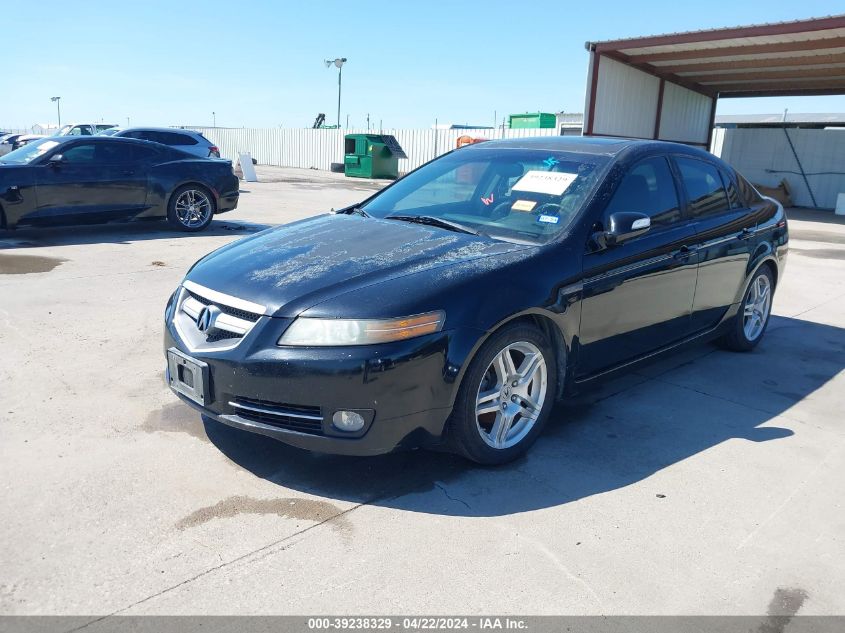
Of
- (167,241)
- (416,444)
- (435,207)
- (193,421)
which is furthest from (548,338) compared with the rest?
(167,241)

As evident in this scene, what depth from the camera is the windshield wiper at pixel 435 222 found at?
12.9ft

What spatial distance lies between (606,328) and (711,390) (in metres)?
1.29

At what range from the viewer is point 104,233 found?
10.5 m

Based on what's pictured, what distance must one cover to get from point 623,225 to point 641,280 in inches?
18.6

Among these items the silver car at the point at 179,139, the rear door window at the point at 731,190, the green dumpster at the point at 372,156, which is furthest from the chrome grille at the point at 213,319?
the green dumpster at the point at 372,156

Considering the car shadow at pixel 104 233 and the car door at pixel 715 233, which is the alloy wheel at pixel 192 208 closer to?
the car shadow at pixel 104 233

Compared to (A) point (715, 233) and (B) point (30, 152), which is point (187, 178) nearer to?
(B) point (30, 152)

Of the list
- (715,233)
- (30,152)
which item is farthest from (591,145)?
(30,152)

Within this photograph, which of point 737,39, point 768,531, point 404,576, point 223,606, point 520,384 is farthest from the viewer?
point 737,39

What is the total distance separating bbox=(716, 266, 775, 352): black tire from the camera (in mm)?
5453

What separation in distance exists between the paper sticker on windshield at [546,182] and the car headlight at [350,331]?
1.43 m

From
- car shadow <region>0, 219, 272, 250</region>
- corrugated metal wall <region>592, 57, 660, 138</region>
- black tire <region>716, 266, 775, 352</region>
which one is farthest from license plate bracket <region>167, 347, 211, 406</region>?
corrugated metal wall <region>592, 57, 660, 138</region>

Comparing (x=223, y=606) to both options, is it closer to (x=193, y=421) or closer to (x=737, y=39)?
(x=193, y=421)

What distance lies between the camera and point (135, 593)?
2490mm
